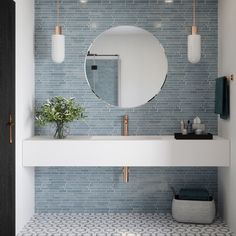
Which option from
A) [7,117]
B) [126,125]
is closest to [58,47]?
[126,125]

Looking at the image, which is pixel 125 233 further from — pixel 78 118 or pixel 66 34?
pixel 66 34

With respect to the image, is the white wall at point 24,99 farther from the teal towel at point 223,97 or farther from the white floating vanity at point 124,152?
the teal towel at point 223,97

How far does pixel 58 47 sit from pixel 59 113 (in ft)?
2.24

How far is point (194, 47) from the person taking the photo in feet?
15.8

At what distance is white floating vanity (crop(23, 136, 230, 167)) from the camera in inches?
180

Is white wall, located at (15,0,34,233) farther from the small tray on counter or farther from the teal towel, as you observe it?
the teal towel

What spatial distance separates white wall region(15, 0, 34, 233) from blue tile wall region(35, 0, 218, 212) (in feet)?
0.64

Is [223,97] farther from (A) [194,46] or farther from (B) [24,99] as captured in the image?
(B) [24,99]

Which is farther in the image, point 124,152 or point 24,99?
point 24,99

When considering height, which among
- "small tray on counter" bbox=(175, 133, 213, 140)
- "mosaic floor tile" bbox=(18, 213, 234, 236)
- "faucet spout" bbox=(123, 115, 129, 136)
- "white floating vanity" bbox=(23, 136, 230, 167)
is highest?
"faucet spout" bbox=(123, 115, 129, 136)

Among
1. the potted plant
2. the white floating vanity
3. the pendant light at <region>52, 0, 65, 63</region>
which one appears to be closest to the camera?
the white floating vanity

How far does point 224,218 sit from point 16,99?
7.64 feet

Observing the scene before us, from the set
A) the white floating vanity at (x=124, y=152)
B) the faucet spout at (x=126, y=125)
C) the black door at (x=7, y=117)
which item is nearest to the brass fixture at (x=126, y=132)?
the faucet spout at (x=126, y=125)

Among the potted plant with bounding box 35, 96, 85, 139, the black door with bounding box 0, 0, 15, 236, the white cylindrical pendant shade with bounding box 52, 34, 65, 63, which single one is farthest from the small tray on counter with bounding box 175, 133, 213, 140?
the black door with bounding box 0, 0, 15, 236
